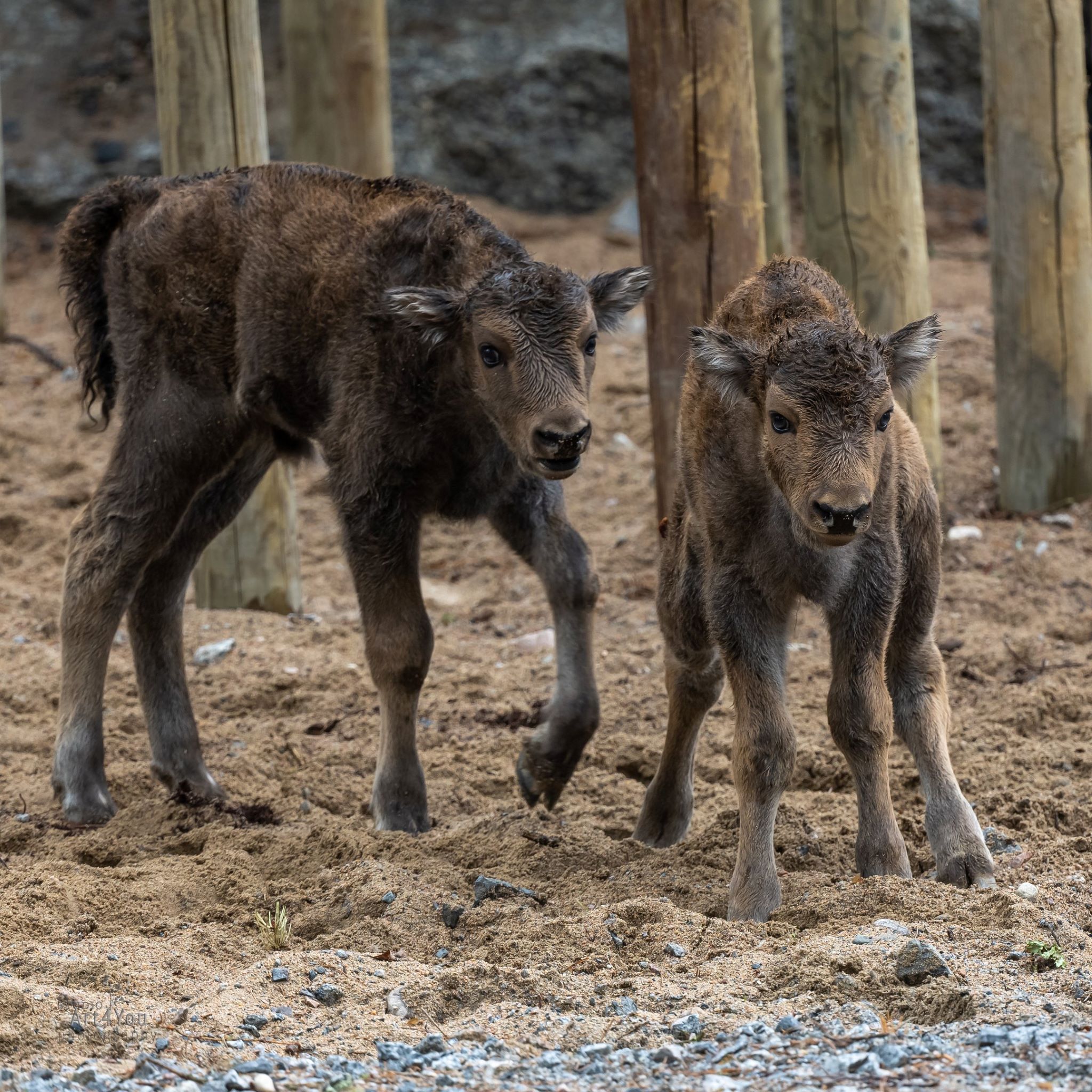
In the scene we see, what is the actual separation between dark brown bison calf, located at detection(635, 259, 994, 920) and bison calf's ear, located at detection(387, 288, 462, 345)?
3.35 ft

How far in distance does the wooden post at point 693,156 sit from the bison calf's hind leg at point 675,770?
7.11ft

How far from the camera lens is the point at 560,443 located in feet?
18.7

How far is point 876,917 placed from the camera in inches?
193

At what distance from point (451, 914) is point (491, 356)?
2.06 m

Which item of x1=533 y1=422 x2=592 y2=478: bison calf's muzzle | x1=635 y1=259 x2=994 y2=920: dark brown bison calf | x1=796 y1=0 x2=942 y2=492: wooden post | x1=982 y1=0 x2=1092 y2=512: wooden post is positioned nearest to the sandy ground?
x1=635 y1=259 x2=994 y2=920: dark brown bison calf

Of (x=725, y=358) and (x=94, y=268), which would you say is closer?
(x=725, y=358)

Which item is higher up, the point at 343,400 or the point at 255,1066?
the point at 343,400

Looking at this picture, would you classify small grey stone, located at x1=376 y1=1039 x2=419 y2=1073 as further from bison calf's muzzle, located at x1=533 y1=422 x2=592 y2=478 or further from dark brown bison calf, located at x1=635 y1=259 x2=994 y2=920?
bison calf's muzzle, located at x1=533 y1=422 x2=592 y2=478

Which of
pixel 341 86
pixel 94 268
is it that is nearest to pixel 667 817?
pixel 94 268

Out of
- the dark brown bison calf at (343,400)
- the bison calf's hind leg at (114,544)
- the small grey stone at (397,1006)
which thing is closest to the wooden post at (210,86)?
the dark brown bison calf at (343,400)

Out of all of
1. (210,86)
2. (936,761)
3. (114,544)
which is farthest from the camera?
(210,86)

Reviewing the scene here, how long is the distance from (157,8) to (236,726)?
3599 mm

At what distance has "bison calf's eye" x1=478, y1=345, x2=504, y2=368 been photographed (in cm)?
598

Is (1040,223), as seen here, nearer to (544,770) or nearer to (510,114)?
(544,770)
